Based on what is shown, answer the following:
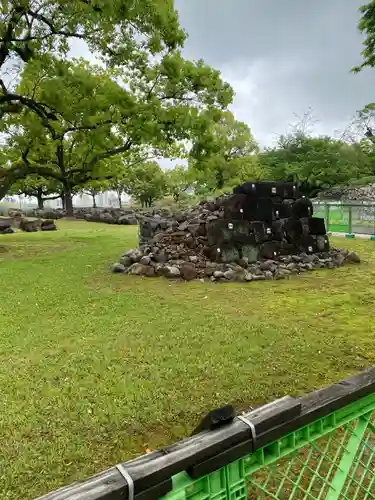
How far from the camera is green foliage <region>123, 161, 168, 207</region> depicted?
34750 mm

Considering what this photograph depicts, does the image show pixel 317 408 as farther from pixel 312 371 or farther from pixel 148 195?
pixel 148 195

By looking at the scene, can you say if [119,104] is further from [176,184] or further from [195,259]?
[176,184]

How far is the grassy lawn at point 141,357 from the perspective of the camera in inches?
88.3

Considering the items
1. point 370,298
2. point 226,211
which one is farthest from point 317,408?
point 226,211

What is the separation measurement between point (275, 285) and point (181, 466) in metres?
→ 5.78

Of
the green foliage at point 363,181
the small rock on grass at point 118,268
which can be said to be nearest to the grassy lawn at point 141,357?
the small rock on grass at point 118,268

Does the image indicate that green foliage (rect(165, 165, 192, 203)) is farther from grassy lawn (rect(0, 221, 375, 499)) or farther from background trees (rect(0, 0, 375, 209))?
grassy lawn (rect(0, 221, 375, 499))

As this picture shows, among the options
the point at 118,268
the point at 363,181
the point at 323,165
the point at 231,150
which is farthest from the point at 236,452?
the point at 231,150

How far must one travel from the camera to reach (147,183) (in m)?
35.1

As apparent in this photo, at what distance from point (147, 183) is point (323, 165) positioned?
18.2 metres

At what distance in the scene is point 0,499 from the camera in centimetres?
178

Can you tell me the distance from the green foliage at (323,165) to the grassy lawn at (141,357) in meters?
16.4

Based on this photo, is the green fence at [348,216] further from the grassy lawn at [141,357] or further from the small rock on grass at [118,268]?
the small rock on grass at [118,268]

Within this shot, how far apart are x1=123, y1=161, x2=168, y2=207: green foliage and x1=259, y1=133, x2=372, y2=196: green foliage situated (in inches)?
543
